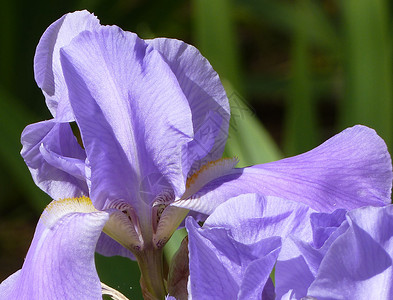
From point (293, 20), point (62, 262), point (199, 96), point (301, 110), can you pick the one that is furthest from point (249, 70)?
point (62, 262)

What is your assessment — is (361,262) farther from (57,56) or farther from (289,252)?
(57,56)

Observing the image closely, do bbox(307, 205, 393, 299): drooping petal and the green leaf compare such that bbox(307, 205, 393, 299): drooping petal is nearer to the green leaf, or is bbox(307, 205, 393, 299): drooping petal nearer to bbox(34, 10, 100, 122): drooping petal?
bbox(34, 10, 100, 122): drooping petal

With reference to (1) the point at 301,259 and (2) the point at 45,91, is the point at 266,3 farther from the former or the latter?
(1) the point at 301,259

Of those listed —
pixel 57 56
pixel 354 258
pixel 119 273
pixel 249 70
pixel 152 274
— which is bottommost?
pixel 249 70

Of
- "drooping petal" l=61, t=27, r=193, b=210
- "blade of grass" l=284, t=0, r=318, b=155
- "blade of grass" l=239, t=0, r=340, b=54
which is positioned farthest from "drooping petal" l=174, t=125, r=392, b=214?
"blade of grass" l=239, t=0, r=340, b=54

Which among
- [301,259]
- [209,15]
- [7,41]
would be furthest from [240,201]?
[7,41]

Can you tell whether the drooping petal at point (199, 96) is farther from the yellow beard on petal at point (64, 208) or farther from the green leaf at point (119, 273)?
the green leaf at point (119, 273)
